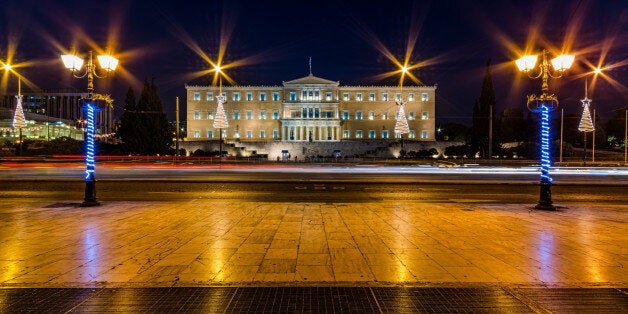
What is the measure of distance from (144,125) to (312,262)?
196ft

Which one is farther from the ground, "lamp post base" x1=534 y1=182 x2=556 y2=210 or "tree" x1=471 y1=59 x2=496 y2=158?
"tree" x1=471 y1=59 x2=496 y2=158

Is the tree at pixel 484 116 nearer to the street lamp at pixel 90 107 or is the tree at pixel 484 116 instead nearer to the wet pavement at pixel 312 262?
the wet pavement at pixel 312 262

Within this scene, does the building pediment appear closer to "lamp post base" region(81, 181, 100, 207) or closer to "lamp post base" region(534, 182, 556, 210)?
"lamp post base" region(534, 182, 556, 210)

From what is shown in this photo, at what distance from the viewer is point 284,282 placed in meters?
5.88

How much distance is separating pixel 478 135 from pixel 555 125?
118 feet

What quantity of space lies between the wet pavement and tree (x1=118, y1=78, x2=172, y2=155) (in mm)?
52039

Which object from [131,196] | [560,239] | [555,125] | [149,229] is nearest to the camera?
[560,239]

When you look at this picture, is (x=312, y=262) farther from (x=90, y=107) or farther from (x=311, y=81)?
(x=311, y=81)

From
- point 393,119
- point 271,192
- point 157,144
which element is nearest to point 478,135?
point 393,119

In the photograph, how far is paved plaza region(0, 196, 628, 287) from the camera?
609 centimetres

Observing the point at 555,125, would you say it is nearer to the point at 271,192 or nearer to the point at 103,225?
the point at 271,192

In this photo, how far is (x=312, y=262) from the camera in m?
6.83

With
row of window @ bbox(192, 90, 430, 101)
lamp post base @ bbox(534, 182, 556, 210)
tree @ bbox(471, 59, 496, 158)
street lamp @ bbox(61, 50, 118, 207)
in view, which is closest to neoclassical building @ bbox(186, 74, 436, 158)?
row of window @ bbox(192, 90, 430, 101)

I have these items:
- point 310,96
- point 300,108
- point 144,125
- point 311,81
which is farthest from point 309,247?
point 310,96
